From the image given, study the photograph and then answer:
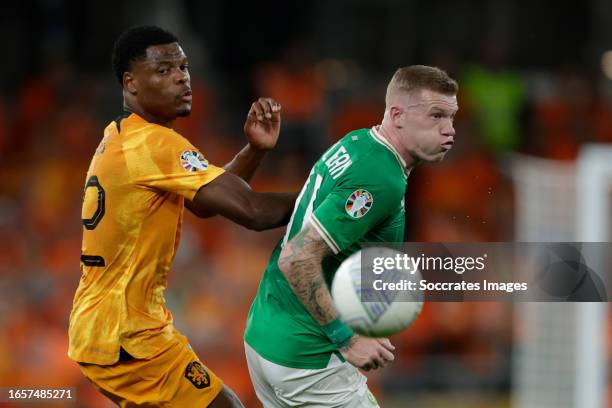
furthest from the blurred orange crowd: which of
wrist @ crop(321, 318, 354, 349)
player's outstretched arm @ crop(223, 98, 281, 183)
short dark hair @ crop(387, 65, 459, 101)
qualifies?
short dark hair @ crop(387, 65, 459, 101)

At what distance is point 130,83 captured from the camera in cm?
494

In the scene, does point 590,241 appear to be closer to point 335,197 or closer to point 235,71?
point 335,197

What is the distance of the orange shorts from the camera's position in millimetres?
4801

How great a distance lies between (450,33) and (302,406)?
9.63 meters

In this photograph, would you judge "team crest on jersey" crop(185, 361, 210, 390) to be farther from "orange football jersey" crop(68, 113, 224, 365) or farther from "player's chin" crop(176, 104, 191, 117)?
"player's chin" crop(176, 104, 191, 117)

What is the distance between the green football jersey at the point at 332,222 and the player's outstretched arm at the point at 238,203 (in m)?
0.11

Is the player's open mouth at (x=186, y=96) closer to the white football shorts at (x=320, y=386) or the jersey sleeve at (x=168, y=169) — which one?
the jersey sleeve at (x=168, y=169)

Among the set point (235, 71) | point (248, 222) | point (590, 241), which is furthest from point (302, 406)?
point (235, 71)

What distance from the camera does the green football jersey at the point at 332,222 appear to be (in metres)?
4.45

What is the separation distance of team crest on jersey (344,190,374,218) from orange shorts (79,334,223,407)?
3.44 feet

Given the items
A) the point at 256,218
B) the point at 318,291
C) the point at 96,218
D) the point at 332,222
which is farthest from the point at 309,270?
the point at 96,218

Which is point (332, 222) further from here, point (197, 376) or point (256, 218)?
point (197, 376)

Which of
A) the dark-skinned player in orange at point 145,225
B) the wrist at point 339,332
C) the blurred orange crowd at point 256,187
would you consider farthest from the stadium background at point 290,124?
the wrist at point 339,332

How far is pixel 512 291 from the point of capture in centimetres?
588
